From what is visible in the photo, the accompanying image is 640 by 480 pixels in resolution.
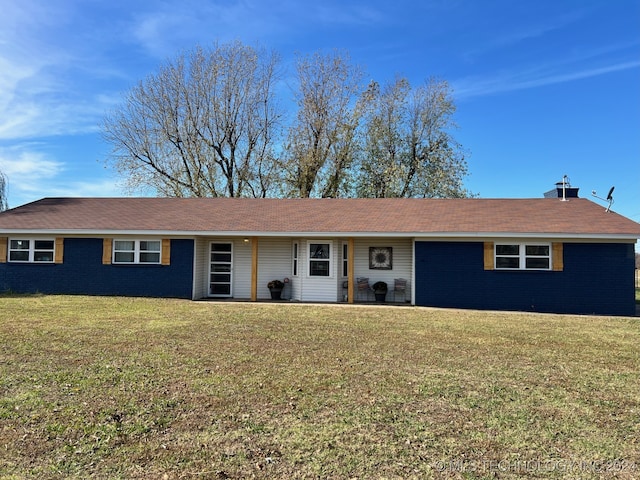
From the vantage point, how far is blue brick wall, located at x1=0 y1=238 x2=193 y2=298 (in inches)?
575

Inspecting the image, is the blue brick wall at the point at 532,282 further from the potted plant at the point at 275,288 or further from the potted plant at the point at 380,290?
the potted plant at the point at 275,288

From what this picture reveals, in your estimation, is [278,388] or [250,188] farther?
[250,188]

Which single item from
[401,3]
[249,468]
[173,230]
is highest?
[401,3]

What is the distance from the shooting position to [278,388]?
508 cm

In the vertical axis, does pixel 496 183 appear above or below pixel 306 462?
above

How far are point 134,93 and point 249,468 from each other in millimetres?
27386

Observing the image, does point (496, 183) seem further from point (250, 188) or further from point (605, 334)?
point (605, 334)

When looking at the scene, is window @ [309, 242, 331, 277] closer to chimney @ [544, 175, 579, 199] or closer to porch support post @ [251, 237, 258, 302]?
porch support post @ [251, 237, 258, 302]

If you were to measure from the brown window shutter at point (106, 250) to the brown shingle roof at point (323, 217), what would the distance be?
0.48 meters

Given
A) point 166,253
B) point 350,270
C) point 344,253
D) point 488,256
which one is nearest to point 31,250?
point 166,253

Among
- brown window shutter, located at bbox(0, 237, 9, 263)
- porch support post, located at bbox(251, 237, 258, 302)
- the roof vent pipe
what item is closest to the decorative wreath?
porch support post, located at bbox(251, 237, 258, 302)

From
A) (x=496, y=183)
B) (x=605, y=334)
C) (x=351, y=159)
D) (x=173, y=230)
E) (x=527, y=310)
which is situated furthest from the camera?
(x=351, y=159)

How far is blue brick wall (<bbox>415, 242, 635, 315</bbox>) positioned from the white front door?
266 inches

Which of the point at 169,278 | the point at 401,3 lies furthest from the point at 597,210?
the point at 169,278
